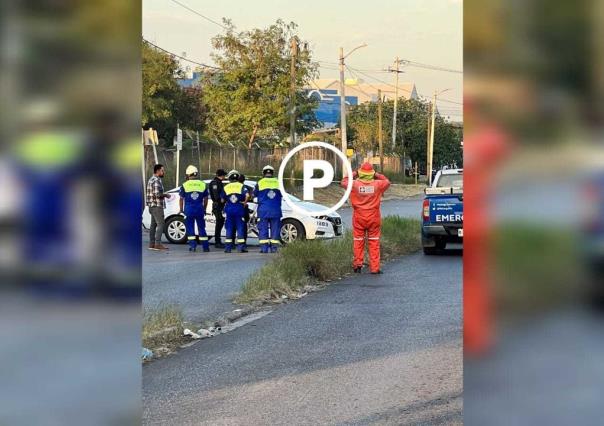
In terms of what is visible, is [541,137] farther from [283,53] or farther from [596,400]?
[283,53]

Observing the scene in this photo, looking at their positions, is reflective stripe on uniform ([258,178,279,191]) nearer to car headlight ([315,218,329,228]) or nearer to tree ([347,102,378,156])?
car headlight ([315,218,329,228])

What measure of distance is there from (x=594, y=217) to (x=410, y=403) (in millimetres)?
5035

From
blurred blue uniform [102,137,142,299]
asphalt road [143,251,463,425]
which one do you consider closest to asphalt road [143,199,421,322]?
asphalt road [143,251,463,425]

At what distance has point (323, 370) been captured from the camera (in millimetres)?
7324

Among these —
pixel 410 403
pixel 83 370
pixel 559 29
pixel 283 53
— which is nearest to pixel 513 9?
pixel 559 29

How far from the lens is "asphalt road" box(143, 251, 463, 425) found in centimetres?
598

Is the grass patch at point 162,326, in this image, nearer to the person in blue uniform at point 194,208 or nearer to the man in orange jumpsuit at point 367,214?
the man in orange jumpsuit at point 367,214

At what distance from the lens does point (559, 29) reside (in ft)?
4.62

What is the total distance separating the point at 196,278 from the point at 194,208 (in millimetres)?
5469

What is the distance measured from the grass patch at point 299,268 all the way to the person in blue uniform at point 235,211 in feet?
9.07

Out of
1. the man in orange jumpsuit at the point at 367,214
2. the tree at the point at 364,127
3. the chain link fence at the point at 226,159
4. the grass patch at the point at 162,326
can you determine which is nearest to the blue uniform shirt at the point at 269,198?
the man in orange jumpsuit at the point at 367,214

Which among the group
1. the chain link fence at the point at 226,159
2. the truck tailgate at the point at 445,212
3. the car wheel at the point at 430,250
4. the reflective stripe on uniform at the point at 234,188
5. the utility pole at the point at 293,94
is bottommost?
the car wheel at the point at 430,250

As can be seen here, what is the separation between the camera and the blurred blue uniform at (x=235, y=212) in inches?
746

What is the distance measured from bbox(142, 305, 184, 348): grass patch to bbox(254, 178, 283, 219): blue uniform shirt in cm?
951
